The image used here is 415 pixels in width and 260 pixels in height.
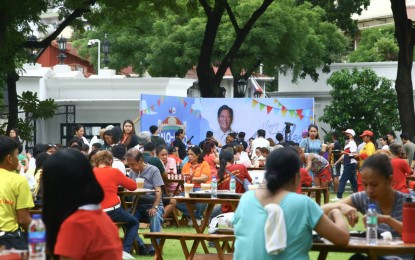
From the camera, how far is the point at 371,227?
8727mm

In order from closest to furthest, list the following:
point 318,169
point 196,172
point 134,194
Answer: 1. point 134,194
2. point 196,172
3. point 318,169

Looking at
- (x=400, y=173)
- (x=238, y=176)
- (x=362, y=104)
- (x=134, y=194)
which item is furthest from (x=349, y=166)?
(x=362, y=104)

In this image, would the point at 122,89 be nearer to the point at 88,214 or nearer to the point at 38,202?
the point at 38,202

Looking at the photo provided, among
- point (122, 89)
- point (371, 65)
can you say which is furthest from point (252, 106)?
point (371, 65)

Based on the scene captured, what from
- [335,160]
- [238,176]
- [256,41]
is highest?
[256,41]

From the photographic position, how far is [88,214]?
268 inches

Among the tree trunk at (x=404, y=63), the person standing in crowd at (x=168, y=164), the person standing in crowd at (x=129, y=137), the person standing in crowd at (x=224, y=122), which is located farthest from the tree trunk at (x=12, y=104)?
the tree trunk at (x=404, y=63)

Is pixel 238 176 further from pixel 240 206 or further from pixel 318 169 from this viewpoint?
pixel 240 206

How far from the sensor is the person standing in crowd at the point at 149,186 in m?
17.4

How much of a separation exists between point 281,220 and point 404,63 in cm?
2973

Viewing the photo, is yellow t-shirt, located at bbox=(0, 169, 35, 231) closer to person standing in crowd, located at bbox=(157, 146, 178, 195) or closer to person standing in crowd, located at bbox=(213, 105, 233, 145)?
person standing in crowd, located at bbox=(157, 146, 178, 195)

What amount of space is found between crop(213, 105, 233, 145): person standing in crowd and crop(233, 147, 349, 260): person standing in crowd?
26886mm

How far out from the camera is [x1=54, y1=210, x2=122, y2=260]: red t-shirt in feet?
22.1

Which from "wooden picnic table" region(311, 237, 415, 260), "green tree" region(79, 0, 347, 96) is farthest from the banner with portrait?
"wooden picnic table" region(311, 237, 415, 260)
